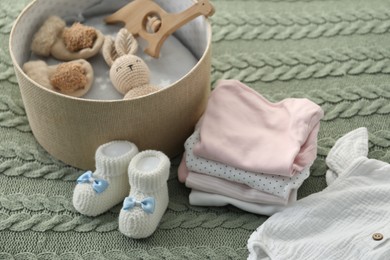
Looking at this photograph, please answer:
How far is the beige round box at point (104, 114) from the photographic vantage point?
4.53 ft

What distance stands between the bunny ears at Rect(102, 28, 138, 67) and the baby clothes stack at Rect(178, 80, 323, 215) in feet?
0.84

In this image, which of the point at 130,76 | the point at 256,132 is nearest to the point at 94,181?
the point at 130,76

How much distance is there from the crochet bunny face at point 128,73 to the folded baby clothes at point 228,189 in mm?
249

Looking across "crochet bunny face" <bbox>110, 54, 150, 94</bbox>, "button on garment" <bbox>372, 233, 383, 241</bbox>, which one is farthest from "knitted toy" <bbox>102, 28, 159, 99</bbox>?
"button on garment" <bbox>372, 233, 383, 241</bbox>

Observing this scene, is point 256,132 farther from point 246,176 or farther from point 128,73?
point 128,73

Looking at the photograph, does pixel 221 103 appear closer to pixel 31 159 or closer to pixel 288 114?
pixel 288 114

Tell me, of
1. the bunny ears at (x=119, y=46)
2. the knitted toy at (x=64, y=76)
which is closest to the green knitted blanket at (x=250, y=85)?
the knitted toy at (x=64, y=76)

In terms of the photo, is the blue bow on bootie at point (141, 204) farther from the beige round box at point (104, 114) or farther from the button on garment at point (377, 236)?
the button on garment at point (377, 236)

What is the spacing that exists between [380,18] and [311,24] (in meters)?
0.22

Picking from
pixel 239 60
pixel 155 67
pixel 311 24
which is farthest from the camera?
pixel 311 24

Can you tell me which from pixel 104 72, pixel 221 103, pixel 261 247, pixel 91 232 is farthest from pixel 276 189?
pixel 104 72

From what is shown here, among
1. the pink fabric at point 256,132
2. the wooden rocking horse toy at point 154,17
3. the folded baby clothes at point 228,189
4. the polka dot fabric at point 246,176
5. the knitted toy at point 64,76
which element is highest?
the wooden rocking horse toy at point 154,17

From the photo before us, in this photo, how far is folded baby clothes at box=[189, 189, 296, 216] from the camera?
4.66 ft

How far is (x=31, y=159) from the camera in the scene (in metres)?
1.55
